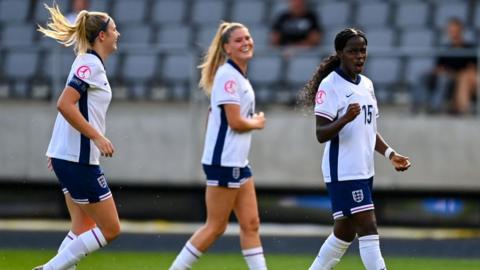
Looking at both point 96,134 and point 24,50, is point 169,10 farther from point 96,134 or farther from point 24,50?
point 96,134

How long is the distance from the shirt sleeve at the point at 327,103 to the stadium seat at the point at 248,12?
32.0 feet

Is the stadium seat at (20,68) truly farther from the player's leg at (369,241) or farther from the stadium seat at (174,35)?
the player's leg at (369,241)

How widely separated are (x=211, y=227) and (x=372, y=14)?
9.29 meters

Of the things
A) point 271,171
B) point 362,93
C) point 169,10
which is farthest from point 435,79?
point 362,93

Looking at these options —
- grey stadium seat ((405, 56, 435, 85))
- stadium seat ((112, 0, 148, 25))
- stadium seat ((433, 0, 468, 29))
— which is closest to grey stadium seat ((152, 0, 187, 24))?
stadium seat ((112, 0, 148, 25))

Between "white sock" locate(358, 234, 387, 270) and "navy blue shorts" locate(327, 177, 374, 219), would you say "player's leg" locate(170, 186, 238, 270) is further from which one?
"white sock" locate(358, 234, 387, 270)

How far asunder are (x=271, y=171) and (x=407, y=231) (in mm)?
2050

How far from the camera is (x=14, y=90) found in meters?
17.8

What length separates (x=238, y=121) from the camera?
1057 centimetres

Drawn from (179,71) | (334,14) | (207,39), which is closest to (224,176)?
(179,71)

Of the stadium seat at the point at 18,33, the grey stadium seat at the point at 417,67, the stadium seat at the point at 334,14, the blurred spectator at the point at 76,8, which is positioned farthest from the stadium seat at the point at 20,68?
the grey stadium seat at the point at 417,67

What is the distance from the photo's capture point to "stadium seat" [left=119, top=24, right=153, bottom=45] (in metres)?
19.5

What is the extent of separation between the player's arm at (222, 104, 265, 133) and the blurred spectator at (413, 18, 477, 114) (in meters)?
6.37

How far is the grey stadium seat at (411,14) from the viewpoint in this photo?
62.0ft
